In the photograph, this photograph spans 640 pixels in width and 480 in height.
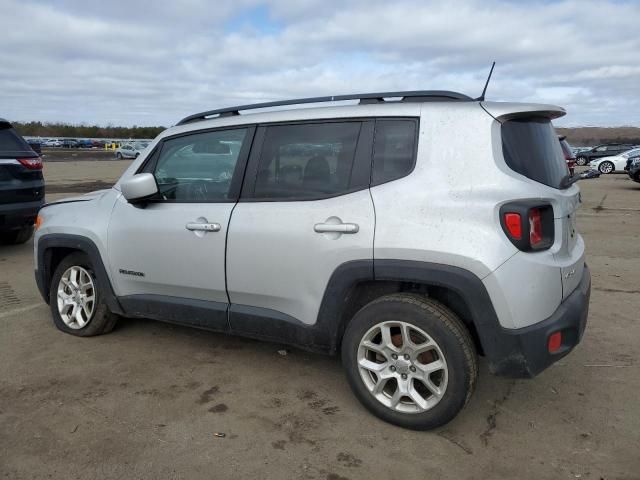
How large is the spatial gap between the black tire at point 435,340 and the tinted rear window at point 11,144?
19.5 feet

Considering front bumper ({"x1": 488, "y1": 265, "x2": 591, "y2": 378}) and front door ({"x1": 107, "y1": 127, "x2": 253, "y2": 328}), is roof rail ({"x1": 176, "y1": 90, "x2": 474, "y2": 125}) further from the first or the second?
front bumper ({"x1": 488, "y1": 265, "x2": 591, "y2": 378})

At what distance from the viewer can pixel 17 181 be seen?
731 cm

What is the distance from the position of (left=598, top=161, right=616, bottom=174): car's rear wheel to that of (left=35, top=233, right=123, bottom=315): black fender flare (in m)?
30.2

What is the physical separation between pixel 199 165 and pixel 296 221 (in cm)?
103

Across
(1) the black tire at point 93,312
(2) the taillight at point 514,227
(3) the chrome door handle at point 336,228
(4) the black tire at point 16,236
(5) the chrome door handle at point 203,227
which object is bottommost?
(4) the black tire at point 16,236

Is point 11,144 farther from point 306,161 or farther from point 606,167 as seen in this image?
point 606,167

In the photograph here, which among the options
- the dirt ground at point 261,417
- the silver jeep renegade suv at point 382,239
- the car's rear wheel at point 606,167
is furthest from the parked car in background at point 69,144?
the silver jeep renegade suv at point 382,239

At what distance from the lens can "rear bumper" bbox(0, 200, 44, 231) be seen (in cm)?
717

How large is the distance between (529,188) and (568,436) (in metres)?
1.38

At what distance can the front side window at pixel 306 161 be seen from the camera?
3.38 metres

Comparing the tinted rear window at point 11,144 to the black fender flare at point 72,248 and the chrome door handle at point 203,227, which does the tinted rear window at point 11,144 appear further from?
the chrome door handle at point 203,227

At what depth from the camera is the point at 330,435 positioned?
10.3 feet

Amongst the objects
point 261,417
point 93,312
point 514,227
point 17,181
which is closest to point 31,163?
point 17,181

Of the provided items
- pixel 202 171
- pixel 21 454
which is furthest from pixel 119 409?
pixel 202 171
